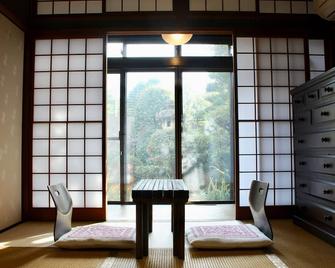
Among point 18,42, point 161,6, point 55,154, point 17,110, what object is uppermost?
point 161,6

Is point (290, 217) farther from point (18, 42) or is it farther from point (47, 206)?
point (18, 42)

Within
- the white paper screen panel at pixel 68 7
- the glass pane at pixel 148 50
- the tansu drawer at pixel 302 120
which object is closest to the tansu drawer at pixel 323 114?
the tansu drawer at pixel 302 120

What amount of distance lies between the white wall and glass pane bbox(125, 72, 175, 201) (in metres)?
1.82

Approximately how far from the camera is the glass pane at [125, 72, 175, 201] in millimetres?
5199

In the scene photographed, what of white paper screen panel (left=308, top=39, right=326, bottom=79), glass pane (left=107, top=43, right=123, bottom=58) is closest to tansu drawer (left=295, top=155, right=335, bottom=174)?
white paper screen panel (left=308, top=39, right=326, bottom=79)

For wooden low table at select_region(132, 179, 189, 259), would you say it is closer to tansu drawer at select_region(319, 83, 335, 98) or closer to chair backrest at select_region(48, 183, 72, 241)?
chair backrest at select_region(48, 183, 72, 241)

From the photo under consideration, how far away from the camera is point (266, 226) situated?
2.89 metres

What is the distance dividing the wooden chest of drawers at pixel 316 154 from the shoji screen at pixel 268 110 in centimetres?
48

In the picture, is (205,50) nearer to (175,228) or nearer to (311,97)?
(311,97)

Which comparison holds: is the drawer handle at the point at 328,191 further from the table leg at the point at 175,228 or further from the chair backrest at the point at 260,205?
the table leg at the point at 175,228

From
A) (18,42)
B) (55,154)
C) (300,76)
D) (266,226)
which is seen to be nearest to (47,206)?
(55,154)

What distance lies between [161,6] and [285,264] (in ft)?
10.6

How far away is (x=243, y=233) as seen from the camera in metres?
2.88

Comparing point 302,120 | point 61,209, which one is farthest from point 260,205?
point 61,209
